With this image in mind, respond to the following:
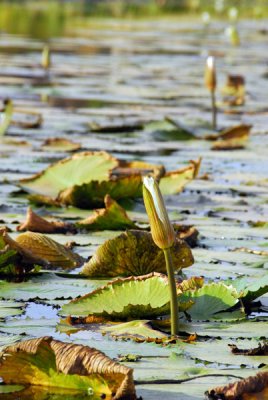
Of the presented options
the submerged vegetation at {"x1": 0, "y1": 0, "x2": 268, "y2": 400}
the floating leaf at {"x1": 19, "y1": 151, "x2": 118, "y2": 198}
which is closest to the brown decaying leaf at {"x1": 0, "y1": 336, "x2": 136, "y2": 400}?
the submerged vegetation at {"x1": 0, "y1": 0, "x2": 268, "y2": 400}

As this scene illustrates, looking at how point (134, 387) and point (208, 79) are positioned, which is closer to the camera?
point (134, 387)

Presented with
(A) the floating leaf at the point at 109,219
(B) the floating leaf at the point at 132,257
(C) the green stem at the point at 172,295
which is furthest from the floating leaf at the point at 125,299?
(A) the floating leaf at the point at 109,219

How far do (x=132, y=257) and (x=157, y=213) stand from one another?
671 millimetres

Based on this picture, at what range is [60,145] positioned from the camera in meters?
4.77

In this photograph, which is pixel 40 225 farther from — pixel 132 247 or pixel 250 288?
pixel 250 288

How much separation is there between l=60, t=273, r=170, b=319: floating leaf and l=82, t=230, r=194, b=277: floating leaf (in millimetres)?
245

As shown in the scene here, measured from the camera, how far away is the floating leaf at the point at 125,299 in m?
2.12

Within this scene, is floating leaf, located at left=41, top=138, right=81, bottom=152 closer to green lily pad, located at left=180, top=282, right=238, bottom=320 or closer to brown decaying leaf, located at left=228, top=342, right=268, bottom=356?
→ green lily pad, located at left=180, top=282, right=238, bottom=320

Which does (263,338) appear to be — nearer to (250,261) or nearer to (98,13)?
(250,261)

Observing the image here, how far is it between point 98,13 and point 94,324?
79.2 ft

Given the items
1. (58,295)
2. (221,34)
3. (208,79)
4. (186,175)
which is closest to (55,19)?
(221,34)

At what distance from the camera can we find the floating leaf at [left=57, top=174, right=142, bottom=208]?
334 centimetres

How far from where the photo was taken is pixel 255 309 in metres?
2.26

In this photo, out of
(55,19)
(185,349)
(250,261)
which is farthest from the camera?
(55,19)
